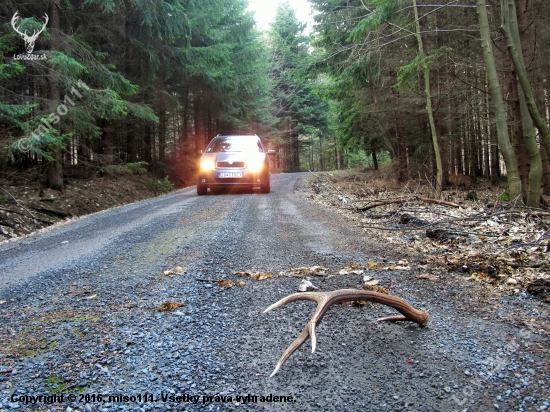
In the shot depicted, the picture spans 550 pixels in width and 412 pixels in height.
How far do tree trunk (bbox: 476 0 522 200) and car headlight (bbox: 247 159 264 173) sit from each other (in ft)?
21.2

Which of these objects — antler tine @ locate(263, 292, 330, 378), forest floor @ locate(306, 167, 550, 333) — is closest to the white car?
forest floor @ locate(306, 167, 550, 333)

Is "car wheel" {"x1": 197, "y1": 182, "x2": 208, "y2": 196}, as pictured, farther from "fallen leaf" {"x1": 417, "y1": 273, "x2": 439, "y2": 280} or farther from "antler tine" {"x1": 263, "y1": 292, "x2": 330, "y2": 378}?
"antler tine" {"x1": 263, "y1": 292, "x2": 330, "y2": 378}

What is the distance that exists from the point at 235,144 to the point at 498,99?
24.6ft

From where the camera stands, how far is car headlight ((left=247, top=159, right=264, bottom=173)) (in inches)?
438

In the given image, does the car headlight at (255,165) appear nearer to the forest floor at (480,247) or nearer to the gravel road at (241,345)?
the forest floor at (480,247)

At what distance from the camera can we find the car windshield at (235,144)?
11.5 m

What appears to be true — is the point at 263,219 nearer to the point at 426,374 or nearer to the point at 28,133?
the point at 426,374

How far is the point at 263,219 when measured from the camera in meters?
6.99

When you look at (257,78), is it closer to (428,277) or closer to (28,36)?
(28,36)

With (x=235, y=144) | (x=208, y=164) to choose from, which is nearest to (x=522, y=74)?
(x=235, y=144)

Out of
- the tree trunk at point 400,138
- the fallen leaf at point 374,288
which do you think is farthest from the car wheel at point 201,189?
the fallen leaf at point 374,288

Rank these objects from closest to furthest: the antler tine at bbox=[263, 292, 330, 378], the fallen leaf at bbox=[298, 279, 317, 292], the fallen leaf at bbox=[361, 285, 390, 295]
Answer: the antler tine at bbox=[263, 292, 330, 378], the fallen leaf at bbox=[361, 285, 390, 295], the fallen leaf at bbox=[298, 279, 317, 292]

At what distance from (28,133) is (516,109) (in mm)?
11675

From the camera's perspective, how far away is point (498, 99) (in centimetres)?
728
